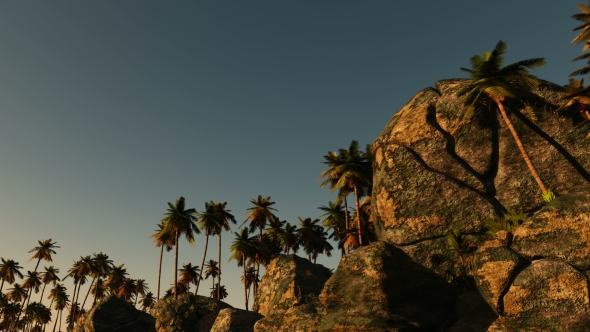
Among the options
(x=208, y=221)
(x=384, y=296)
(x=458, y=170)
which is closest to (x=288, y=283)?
(x=384, y=296)

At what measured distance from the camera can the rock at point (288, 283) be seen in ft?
79.1

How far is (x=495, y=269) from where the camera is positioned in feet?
44.9

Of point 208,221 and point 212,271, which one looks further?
point 212,271

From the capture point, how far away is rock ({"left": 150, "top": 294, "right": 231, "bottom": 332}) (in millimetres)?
33844

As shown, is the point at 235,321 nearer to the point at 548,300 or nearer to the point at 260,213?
the point at 548,300

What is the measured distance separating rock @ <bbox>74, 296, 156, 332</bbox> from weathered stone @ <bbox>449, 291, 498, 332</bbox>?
31.5 metres

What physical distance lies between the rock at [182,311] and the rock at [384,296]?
73.8 ft

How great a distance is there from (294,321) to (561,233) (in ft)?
40.4

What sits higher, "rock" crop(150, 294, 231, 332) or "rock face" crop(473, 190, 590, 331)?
"rock" crop(150, 294, 231, 332)

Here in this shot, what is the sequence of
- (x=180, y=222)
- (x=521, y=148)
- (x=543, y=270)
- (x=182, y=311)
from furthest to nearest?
(x=180, y=222), (x=182, y=311), (x=521, y=148), (x=543, y=270)

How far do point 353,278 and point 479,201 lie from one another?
13676 mm

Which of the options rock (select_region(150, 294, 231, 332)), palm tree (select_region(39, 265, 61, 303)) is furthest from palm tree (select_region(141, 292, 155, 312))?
rock (select_region(150, 294, 231, 332))

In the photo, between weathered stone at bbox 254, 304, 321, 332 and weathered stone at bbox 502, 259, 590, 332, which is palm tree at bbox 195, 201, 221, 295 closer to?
weathered stone at bbox 254, 304, 321, 332

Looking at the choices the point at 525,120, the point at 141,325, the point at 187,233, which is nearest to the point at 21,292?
the point at 187,233
